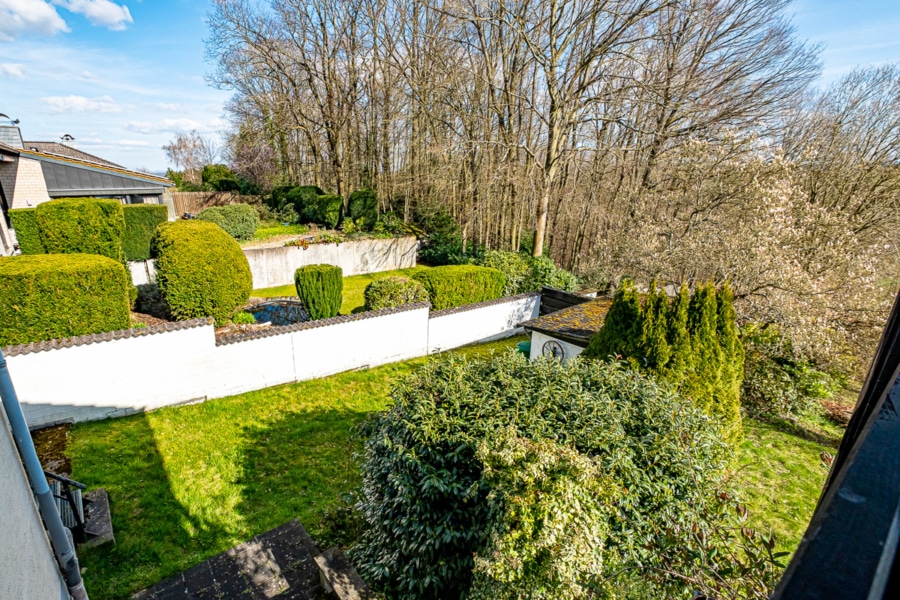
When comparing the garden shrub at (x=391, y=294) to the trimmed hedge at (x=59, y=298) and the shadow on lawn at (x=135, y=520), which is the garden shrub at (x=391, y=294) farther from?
the shadow on lawn at (x=135, y=520)

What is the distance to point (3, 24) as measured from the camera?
4258 mm

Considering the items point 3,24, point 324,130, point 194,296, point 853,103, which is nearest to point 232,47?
point 324,130

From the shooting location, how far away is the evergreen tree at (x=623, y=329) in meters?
6.40

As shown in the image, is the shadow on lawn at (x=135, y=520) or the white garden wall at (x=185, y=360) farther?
the white garden wall at (x=185, y=360)

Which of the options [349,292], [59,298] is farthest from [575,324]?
[59,298]

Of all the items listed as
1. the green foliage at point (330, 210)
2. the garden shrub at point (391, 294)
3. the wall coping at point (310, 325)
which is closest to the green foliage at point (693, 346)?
the wall coping at point (310, 325)

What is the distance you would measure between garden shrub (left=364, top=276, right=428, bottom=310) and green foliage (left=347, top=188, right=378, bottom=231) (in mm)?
11175

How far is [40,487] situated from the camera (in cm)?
272

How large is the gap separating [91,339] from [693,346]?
34.6 ft

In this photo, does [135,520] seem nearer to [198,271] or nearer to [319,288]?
[198,271]

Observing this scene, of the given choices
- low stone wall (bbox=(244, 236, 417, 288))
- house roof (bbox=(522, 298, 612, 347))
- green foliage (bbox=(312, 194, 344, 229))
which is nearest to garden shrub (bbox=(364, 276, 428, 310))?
house roof (bbox=(522, 298, 612, 347))

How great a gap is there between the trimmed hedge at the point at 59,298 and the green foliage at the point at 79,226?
2598 mm

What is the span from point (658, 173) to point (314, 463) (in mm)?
16599

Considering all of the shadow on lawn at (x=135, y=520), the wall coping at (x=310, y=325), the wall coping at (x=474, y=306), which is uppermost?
the wall coping at (x=310, y=325)
